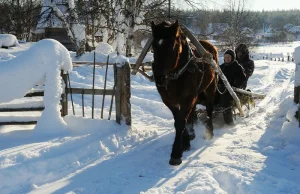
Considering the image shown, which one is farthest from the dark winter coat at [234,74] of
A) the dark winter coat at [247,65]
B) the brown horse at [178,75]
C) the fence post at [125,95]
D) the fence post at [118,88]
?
the fence post at [118,88]

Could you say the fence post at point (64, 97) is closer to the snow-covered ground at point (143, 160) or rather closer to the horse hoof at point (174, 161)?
the snow-covered ground at point (143, 160)

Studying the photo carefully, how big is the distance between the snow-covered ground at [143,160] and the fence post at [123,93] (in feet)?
0.64

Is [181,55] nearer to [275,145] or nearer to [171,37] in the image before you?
[171,37]

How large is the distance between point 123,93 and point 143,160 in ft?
5.54

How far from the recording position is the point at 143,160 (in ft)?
17.4

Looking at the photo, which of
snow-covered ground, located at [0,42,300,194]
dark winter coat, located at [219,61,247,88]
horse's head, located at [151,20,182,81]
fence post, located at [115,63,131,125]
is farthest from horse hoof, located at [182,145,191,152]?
dark winter coat, located at [219,61,247,88]

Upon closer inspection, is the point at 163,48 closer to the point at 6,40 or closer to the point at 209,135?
the point at 209,135

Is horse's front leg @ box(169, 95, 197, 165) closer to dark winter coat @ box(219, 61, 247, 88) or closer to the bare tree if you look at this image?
dark winter coat @ box(219, 61, 247, 88)

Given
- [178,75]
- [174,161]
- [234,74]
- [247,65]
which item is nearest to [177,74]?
[178,75]

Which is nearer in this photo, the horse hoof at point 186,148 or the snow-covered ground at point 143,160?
the snow-covered ground at point 143,160

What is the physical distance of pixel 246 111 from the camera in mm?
8734

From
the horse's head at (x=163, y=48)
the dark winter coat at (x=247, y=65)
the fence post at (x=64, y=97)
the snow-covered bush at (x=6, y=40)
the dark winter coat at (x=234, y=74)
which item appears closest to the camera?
the horse's head at (x=163, y=48)

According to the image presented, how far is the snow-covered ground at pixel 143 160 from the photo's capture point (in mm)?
4227

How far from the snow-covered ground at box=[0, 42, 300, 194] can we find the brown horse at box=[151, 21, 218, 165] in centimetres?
41
